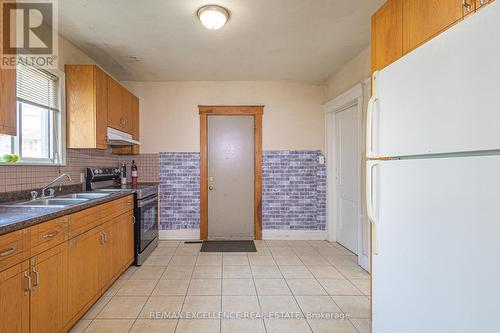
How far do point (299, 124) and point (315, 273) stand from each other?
235cm

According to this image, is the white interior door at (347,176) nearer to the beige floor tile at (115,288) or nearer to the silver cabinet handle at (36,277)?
the beige floor tile at (115,288)

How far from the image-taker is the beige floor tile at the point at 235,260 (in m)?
3.37

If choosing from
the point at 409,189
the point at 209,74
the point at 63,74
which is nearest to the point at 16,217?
the point at 63,74

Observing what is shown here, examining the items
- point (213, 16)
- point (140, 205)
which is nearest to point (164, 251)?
point (140, 205)

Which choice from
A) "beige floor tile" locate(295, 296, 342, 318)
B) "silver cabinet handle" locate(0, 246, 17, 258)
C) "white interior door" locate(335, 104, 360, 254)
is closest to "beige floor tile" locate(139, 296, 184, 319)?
"beige floor tile" locate(295, 296, 342, 318)

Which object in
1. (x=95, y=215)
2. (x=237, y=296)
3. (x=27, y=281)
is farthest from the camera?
(x=237, y=296)

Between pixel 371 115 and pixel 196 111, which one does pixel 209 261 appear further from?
pixel 371 115

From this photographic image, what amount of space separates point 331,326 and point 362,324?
0.80ft

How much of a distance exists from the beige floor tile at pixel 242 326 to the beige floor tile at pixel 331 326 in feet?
1.29

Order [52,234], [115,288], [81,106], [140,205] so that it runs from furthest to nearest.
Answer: [140,205], [81,106], [115,288], [52,234]

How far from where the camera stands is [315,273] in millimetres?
3074

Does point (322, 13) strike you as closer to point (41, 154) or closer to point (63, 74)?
→ point (63, 74)

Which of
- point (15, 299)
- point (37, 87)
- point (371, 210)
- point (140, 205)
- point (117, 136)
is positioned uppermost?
point (37, 87)

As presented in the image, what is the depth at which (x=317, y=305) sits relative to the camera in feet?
7.80
